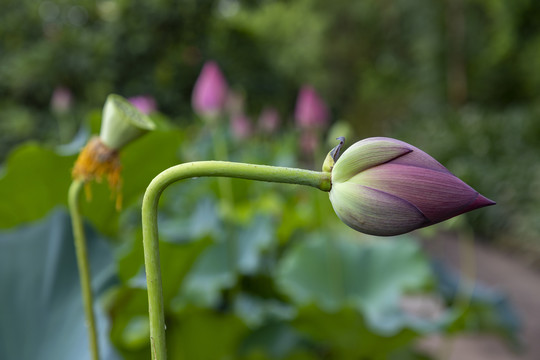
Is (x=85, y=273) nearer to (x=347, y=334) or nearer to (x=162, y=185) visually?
(x=162, y=185)

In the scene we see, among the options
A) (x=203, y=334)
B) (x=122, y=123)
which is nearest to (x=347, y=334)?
(x=203, y=334)

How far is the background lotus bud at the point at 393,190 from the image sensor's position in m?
0.20

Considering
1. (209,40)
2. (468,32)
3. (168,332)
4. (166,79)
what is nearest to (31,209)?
(168,332)

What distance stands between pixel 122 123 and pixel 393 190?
19 centimetres

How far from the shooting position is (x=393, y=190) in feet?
0.65

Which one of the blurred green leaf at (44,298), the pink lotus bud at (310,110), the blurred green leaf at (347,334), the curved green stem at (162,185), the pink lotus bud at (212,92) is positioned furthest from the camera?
the pink lotus bud at (310,110)

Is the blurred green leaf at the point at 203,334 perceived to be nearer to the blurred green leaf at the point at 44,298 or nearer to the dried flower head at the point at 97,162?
the blurred green leaf at the point at 44,298

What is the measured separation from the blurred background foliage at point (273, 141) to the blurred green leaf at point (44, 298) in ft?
0.04

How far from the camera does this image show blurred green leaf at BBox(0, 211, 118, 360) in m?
0.46

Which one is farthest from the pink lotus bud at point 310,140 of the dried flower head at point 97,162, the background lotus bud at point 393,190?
the background lotus bud at point 393,190

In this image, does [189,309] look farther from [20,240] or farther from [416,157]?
[416,157]

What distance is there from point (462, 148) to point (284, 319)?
5269 millimetres

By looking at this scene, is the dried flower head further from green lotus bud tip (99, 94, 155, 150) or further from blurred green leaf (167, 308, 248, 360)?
blurred green leaf (167, 308, 248, 360)

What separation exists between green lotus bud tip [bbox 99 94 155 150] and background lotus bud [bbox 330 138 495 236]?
0.14 metres
